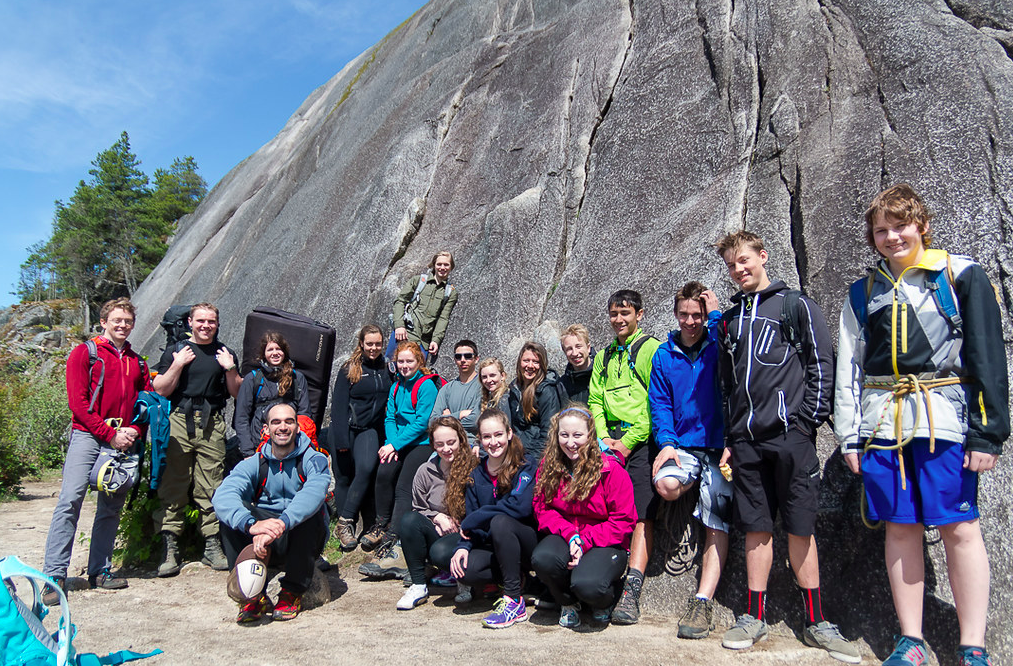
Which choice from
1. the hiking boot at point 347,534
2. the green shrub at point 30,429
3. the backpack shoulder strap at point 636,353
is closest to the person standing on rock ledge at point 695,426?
the backpack shoulder strap at point 636,353

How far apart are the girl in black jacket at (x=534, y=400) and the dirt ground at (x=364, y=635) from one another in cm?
156

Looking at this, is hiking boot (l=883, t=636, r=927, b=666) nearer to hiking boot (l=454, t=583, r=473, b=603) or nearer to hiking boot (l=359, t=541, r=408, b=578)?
hiking boot (l=454, t=583, r=473, b=603)

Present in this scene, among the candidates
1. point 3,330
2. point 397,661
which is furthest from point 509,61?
→ point 3,330

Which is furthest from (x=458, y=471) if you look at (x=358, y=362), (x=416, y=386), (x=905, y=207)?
(x=905, y=207)

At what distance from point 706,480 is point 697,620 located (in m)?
1.03

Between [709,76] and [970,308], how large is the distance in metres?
5.86

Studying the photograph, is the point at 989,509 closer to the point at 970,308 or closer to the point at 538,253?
the point at 970,308

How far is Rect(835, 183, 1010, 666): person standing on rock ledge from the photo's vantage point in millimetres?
4094

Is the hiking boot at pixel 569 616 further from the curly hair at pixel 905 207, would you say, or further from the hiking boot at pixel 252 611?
the curly hair at pixel 905 207

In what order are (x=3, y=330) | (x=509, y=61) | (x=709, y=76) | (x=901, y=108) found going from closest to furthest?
(x=901, y=108)
(x=709, y=76)
(x=509, y=61)
(x=3, y=330)

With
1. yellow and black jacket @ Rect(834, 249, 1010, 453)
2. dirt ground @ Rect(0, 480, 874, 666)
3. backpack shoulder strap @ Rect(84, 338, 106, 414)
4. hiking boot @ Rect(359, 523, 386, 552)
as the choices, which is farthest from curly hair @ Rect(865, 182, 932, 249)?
backpack shoulder strap @ Rect(84, 338, 106, 414)

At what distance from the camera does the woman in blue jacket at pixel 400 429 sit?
24.8 ft

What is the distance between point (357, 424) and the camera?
7.90 meters

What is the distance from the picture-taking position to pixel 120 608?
612 cm
